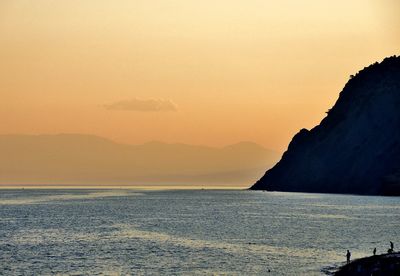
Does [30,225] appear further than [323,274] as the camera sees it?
Yes

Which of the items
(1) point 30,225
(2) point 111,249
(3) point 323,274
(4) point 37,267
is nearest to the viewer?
(3) point 323,274

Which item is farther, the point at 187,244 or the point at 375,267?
the point at 187,244

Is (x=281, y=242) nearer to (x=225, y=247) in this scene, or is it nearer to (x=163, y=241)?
(x=225, y=247)

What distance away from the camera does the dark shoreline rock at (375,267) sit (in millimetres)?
69500

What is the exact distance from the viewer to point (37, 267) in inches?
3381

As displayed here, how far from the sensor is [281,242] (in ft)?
378

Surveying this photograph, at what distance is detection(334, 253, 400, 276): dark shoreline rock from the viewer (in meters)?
69.5

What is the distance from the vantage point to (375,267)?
235 ft

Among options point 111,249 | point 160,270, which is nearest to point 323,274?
point 160,270

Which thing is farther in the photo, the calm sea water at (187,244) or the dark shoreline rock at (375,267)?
the calm sea water at (187,244)

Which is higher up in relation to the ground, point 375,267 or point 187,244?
point 375,267

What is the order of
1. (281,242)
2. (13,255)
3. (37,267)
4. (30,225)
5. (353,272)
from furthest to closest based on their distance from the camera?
(30,225) → (281,242) → (13,255) → (37,267) → (353,272)

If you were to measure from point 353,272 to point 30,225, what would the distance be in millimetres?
94485

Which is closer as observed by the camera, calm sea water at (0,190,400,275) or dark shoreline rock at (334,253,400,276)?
dark shoreline rock at (334,253,400,276)
